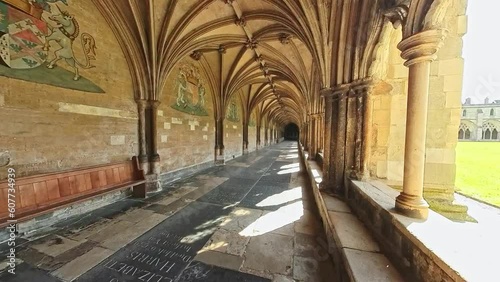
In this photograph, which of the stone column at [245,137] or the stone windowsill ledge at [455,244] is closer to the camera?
the stone windowsill ledge at [455,244]

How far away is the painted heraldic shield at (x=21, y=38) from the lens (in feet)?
9.10

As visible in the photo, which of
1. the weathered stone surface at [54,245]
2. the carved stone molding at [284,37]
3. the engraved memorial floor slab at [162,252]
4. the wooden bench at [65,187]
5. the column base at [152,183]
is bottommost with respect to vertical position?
the weathered stone surface at [54,245]

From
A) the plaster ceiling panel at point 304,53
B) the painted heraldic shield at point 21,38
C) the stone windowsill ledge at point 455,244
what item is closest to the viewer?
the stone windowsill ledge at point 455,244

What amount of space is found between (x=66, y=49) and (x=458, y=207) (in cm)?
735

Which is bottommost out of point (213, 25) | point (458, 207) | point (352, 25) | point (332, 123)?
point (458, 207)

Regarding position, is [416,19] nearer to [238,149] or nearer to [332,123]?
[332,123]

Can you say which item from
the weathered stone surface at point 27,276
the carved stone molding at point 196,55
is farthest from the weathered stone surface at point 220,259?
the carved stone molding at point 196,55

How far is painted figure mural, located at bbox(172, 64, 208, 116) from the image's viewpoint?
6961 mm

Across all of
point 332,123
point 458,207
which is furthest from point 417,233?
point 332,123

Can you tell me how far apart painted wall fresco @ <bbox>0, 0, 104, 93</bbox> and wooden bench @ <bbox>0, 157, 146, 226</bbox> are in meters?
1.69

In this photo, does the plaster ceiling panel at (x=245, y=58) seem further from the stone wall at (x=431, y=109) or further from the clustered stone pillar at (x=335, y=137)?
the stone wall at (x=431, y=109)

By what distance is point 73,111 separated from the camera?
3713 mm

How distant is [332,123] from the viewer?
153 inches

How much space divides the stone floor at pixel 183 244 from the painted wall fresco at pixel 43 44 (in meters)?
2.63
